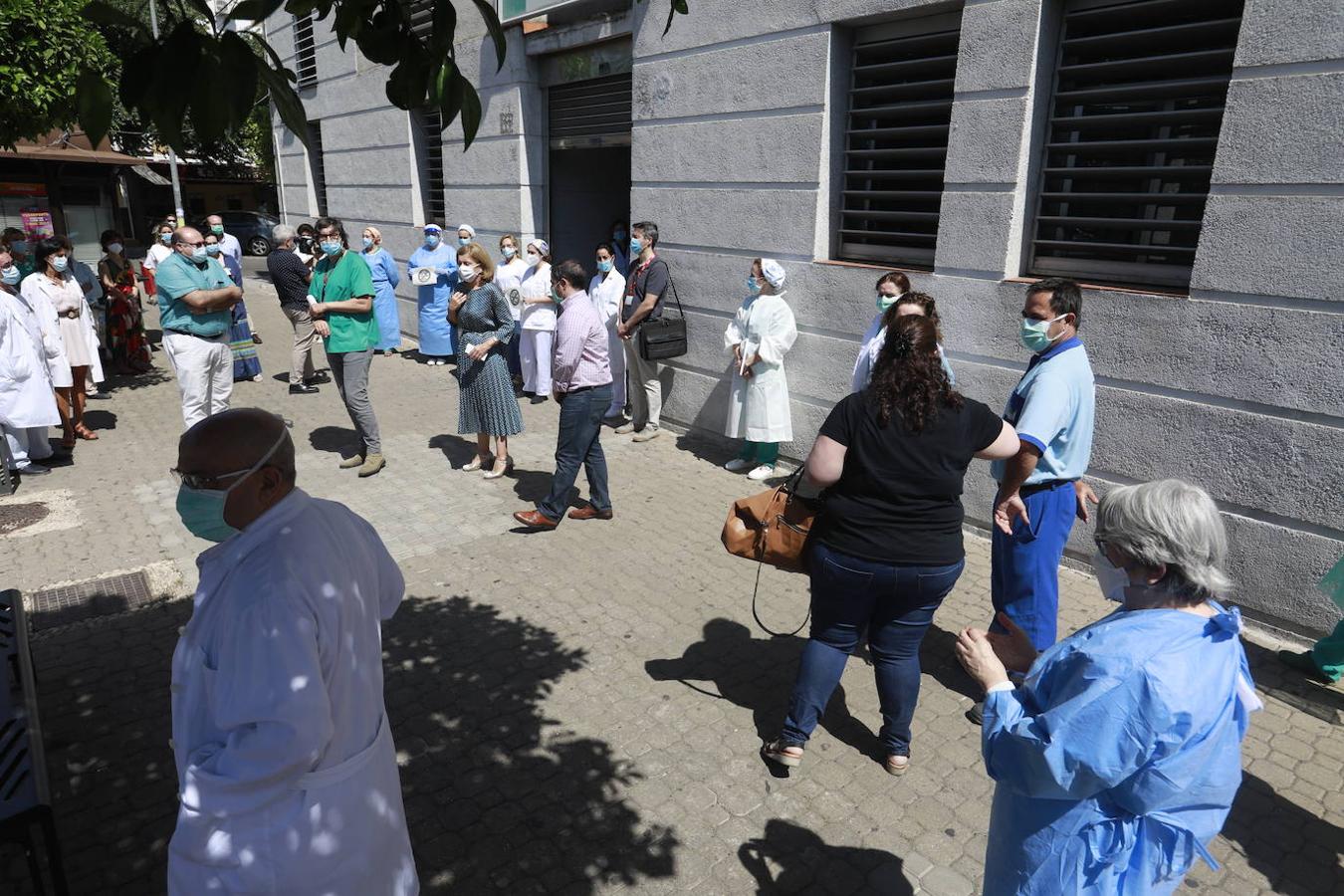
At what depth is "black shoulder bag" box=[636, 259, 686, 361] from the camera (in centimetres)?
805

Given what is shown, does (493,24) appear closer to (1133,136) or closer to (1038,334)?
(1038,334)

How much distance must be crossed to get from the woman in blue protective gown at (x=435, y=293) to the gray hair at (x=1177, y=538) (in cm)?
1056

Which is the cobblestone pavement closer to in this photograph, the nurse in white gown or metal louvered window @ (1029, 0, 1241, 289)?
the nurse in white gown

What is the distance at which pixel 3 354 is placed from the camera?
6.68 meters

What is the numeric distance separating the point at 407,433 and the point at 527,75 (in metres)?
4.98

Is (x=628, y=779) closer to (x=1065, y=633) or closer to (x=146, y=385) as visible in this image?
(x=1065, y=633)

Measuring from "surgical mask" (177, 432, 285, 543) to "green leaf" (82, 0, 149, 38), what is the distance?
950 mm

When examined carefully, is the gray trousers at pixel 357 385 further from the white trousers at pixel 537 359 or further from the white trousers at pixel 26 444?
the white trousers at pixel 537 359

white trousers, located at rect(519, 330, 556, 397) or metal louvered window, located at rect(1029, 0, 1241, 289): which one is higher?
metal louvered window, located at rect(1029, 0, 1241, 289)

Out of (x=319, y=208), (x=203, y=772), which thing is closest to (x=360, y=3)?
(x=203, y=772)

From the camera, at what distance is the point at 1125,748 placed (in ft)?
5.62

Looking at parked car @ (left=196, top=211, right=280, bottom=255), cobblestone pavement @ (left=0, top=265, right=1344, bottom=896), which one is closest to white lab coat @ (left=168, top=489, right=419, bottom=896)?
cobblestone pavement @ (left=0, top=265, right=1344, bottom=896)

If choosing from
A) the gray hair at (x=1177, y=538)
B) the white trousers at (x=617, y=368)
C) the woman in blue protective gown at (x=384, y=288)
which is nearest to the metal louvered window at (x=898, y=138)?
the white trousers at (x=617, y=368)

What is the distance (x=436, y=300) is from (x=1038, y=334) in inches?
367
